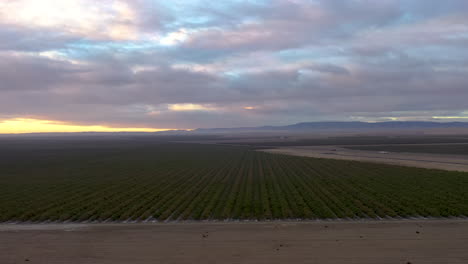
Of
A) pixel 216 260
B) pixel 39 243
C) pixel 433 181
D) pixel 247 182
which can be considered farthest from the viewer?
pixel 247 182

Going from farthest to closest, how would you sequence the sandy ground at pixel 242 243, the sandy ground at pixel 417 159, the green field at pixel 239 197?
the sandy ground at pixel 417 159
the green field at pixel 239 197
the sandy ground at pixel 242 243

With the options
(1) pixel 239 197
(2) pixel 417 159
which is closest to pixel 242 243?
(1) pixel 239 197

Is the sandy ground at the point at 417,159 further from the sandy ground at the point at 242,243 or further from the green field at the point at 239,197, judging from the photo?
the sandy ground at the point at 242,243

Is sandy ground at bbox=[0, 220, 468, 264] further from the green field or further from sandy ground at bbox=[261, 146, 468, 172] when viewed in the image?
sandy ground at bbox=[261, 146, 468, 172]

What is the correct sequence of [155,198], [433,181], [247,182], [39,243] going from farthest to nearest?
1. [247,182]
2. [433,181]
3. [155,198]
4. [39,243]

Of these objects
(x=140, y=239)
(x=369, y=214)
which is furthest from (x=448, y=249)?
(x=140, y=239)

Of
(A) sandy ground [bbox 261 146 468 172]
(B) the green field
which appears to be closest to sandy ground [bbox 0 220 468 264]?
(B) the green field

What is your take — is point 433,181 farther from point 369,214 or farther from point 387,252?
point 387,252

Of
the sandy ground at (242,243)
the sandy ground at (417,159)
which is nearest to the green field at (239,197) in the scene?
the sandy ground at (242,243)
